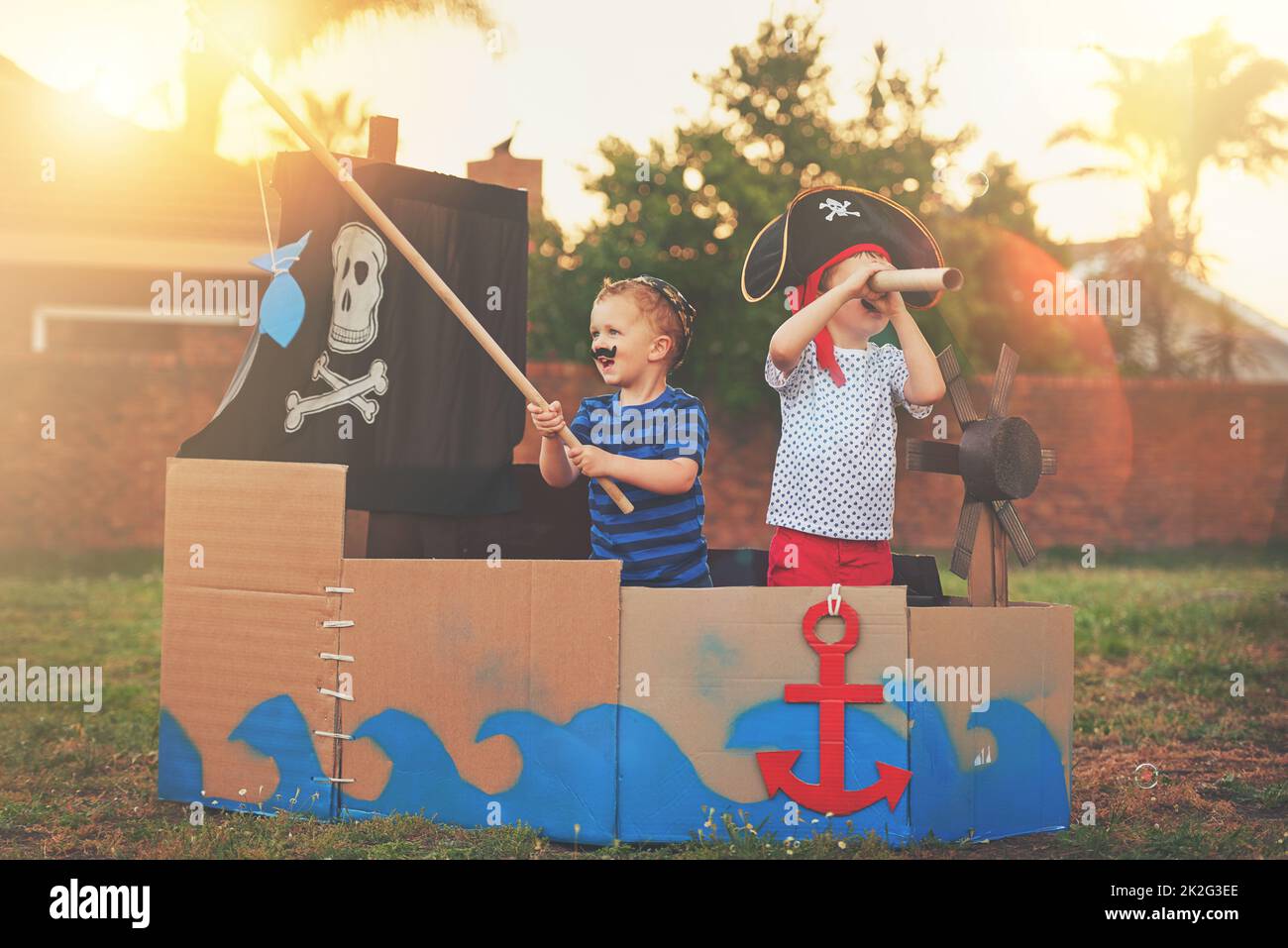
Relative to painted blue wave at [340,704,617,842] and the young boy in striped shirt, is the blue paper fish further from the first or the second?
painted blue wave at [340,704,617,842]

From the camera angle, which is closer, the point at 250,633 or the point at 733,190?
the point at 250,633

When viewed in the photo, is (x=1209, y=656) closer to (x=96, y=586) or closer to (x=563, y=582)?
(x=563, y=582)

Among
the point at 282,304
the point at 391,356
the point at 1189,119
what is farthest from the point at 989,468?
Answer: the point at 1189,119

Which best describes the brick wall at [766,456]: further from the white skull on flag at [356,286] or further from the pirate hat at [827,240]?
the pirate hat at [827,240]

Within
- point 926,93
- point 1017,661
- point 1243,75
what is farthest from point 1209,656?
point 1243,75

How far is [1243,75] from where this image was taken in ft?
86.7

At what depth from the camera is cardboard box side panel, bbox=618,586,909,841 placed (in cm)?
314

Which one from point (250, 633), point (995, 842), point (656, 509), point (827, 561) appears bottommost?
point (995, 842)

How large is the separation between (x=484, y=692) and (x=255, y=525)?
2.62 ft

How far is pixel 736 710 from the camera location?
124 inches

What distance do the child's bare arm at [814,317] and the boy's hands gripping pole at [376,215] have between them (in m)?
0.57

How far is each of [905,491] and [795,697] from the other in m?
11.1

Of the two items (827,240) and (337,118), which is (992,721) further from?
(337,118)

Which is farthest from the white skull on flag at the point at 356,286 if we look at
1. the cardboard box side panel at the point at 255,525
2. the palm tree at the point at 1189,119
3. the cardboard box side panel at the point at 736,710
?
the palm tree at the point at 1189,119
